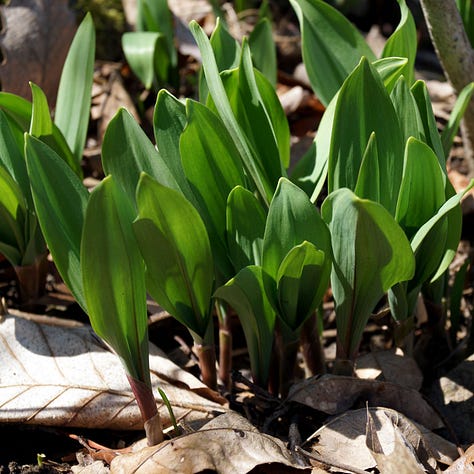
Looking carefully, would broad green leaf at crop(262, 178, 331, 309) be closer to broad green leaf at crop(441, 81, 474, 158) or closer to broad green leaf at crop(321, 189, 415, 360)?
broad green leaf at crop(321, 189, 415, 360)

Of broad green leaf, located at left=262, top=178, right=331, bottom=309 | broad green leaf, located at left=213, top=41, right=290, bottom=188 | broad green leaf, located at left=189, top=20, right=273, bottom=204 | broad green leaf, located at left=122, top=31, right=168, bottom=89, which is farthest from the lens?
Result: broad green leaf, located at left=122, top=31, right=168, bottom=89

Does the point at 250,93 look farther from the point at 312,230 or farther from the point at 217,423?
the point at 217,423

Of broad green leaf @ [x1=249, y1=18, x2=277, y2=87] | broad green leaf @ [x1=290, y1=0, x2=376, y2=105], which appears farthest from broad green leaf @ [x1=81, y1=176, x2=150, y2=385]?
broad green leaf @ [x1=249, y1=18, x2=277, y2=87]

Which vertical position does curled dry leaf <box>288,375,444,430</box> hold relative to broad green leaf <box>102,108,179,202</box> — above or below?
below

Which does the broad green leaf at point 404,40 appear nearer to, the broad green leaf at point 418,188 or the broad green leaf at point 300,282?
the broad green leaf at point 418,188

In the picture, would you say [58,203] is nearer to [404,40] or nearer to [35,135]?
[35,135]

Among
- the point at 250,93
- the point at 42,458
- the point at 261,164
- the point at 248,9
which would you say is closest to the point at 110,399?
the point at 42,458

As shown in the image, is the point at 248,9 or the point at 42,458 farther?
the point at 248,9
